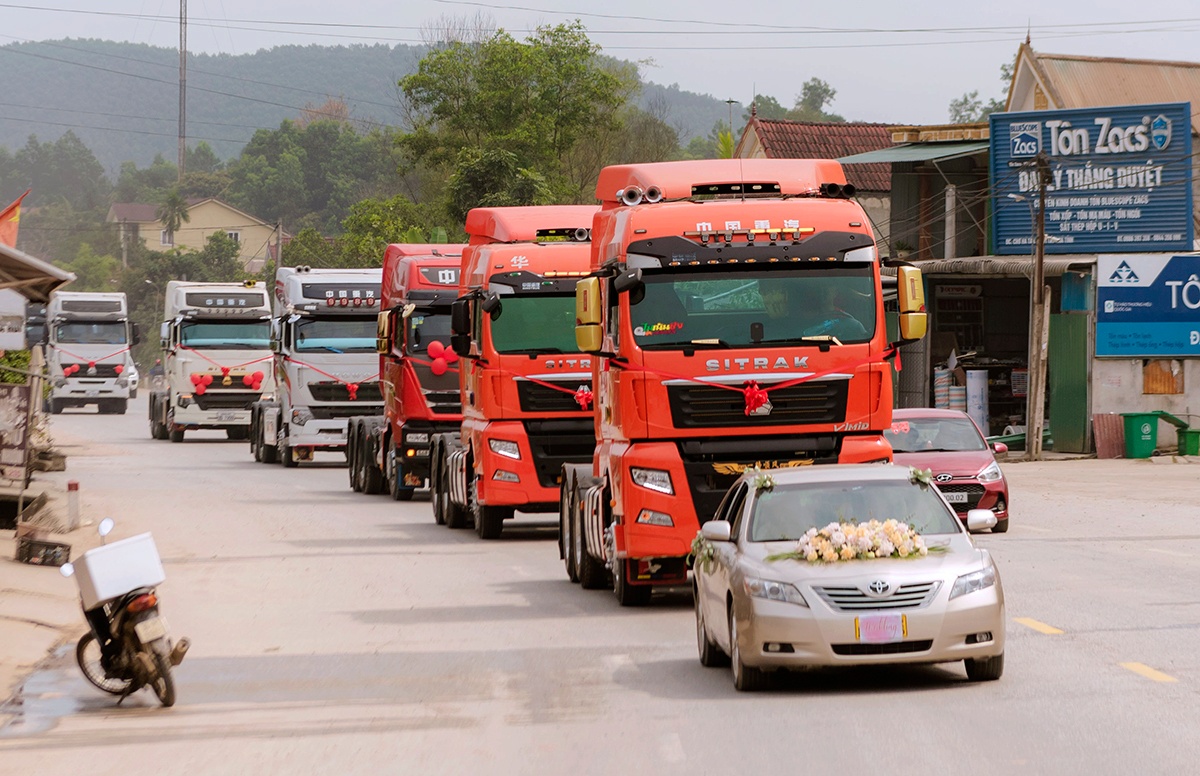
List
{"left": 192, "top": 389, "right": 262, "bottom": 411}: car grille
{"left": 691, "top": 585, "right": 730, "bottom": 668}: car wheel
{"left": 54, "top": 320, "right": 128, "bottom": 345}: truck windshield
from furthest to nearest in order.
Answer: {"left": 54, "top": 320, "right": 128, "bottom": 345}: truck windshield → {"left": 192, "top": 389, "right": 262, "bottom": 411}: car grille → {"left": 691, "top": 585, "right": 730, "bottom": 668}: car wheel

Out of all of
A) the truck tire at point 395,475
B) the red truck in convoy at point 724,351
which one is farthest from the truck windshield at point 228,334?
the red truck in convoy at point 724,351

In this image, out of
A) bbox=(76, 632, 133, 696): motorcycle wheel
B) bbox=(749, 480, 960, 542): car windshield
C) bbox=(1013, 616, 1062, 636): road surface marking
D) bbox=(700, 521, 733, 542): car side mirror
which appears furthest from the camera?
bbox=(1013, 616, 1062, 636): road surface marking

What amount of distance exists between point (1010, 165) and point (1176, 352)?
19.3 ft

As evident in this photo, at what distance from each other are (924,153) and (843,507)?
110 feet

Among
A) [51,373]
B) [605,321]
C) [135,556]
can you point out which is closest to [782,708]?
[135,556]

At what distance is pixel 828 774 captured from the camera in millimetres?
8297

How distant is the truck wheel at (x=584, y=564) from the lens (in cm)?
1662

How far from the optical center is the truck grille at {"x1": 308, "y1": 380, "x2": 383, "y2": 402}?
3556 cm

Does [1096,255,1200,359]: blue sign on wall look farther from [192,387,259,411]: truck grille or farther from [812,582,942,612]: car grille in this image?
[812,582,942,612]: car grille

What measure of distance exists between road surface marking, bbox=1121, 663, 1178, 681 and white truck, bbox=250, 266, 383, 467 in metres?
25.2

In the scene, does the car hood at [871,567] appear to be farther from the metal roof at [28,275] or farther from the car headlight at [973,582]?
the metal roof at [28,275]

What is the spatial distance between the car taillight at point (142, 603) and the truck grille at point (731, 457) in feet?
17.0

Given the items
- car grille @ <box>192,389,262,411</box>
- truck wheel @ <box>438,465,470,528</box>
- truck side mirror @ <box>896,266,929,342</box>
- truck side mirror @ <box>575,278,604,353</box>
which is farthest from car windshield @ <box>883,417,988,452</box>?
car grille @ <box>192,389,262,411</box>

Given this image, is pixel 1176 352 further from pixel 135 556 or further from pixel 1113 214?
pixel 135 556
